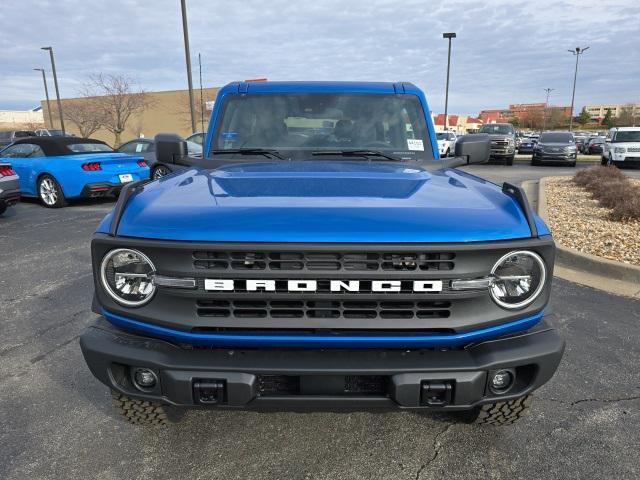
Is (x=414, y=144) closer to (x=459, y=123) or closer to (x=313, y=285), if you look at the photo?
(x=313, y=285)

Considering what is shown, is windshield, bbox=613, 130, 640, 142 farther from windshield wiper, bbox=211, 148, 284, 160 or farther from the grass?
windshield wiper, bbox=211, 148, 284, 160

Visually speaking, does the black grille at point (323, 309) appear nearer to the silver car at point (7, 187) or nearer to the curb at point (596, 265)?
the curb at point (596, 265)

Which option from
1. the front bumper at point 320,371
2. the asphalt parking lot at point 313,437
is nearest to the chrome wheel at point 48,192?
the asphalt parking lot at point 313,437

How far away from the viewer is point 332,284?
1.90 meters

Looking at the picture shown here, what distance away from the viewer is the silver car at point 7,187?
860 cm

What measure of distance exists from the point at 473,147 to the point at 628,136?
23.2m

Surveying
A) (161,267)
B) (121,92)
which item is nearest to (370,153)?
(161,267)

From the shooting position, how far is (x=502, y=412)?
2.45 meters

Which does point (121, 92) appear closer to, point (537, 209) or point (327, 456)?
point (537, 209)

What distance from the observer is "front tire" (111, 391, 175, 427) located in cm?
238

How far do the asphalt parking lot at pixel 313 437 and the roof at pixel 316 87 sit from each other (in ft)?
7.56

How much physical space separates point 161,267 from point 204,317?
0.90 feet

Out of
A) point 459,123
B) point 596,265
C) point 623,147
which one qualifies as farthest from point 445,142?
point 459,123

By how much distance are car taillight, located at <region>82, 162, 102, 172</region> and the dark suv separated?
65.9 ft
